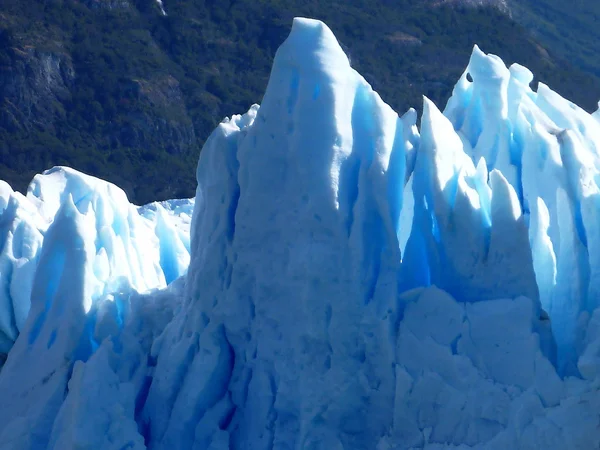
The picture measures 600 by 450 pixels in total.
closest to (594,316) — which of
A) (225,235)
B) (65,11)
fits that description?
(225,235)

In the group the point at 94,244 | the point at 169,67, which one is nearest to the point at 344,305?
the point at 94,244

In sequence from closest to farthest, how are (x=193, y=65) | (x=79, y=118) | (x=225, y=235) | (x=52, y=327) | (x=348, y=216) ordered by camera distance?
(x=348, y=216) < (x=225, y=235) < (x=52, y=327) < (x=79, y=118) < (x=193, y=65)

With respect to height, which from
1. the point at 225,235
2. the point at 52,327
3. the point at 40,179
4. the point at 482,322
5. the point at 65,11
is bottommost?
the point at 65,11

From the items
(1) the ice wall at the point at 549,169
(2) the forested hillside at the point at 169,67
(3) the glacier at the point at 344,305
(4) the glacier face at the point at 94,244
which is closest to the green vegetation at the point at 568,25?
(2) the forested hillside at the point at 169,67

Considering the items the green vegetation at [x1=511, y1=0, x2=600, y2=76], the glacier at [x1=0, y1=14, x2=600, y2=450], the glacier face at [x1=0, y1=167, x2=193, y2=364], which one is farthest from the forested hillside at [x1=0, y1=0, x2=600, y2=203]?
the glacier at [x1=0, y1=14, x2=600, y2=450]

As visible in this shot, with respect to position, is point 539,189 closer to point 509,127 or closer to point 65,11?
point 509,127

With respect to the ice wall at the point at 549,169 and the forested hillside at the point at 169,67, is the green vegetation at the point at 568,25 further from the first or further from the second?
the ice wall at the point at 549,169
